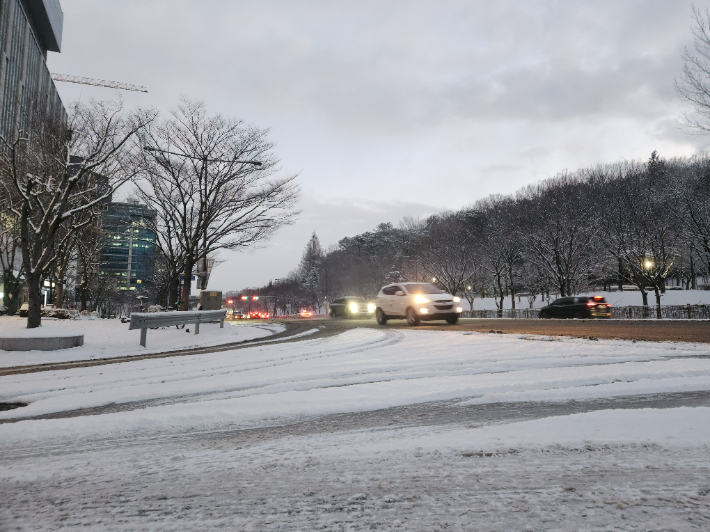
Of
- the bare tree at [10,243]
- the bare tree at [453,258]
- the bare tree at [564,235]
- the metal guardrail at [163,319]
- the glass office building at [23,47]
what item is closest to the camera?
the metal guardrail at [163,319]

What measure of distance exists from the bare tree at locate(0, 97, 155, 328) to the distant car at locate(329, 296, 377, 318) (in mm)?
17701

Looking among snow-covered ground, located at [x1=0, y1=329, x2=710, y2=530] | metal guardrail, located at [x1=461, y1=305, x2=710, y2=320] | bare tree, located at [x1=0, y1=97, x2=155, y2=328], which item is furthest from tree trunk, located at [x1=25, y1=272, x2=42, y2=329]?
metal guardrail, located at [x1=461, y1=305, x2=710, y2=320]

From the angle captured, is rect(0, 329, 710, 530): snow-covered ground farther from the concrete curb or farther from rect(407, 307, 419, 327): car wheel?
rect(407, 307, 419, 327): car wheel

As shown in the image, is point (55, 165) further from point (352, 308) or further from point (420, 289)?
point (352, 308)

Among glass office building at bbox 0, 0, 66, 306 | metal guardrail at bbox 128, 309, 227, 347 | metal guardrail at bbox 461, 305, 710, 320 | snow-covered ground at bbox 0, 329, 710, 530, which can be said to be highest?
glass office building at bbox 0, 0, 66, 306

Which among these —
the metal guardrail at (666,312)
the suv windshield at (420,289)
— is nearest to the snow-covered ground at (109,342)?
the suv windshield at (420,289)

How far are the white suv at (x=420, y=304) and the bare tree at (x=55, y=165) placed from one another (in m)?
11.2

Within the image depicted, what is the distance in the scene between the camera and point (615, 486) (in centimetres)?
198

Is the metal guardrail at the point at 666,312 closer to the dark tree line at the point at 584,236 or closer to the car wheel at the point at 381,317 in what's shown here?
the dark tree line at the point at 584,236

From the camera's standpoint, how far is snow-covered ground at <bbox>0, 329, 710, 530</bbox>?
5.87 ft

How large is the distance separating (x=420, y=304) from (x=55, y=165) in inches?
588

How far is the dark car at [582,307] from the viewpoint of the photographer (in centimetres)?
2525

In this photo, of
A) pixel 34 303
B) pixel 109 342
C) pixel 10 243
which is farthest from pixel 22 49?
pixel 109 342

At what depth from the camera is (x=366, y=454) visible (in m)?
2.56
